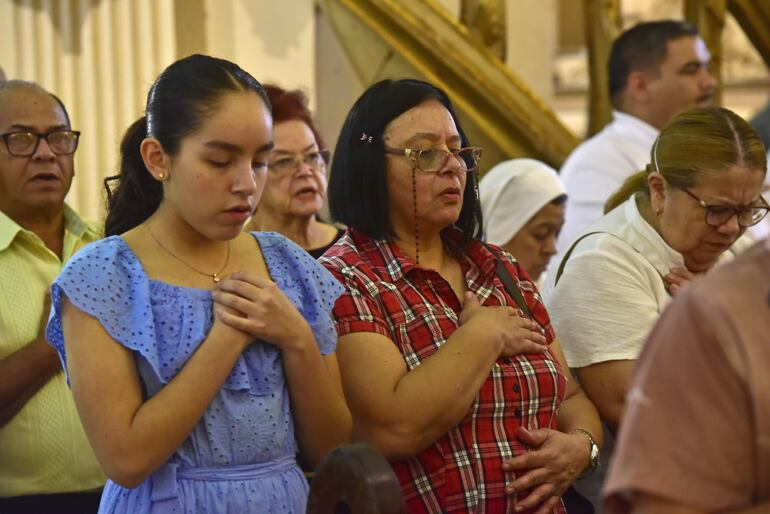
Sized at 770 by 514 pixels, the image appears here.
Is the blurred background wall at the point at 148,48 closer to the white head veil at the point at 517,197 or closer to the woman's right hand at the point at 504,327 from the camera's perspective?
the white head veil at the point at 517,197

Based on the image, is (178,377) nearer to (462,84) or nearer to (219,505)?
(219,505)

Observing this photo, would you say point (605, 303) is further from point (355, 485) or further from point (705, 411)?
point (705, 411)

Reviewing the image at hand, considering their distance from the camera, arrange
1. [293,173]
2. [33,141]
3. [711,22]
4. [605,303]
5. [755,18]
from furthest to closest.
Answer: [755,18] → [711,22] → [293,173] → [33,141] → [605,303]

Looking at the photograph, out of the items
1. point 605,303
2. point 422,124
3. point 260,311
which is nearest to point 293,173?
point 422,124

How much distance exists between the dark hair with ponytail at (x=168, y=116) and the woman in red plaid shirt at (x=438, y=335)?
0.44m

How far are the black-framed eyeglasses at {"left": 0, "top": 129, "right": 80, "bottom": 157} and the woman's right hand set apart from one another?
3.70 ft

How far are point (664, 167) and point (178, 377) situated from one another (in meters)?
1.41

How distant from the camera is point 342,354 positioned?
8.14 ft

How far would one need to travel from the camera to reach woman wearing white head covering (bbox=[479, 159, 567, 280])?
410 cm

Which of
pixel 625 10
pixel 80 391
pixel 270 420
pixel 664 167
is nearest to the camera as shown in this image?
pixel 80 391

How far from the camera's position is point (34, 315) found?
2893 mm

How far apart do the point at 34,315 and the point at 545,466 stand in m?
1.23

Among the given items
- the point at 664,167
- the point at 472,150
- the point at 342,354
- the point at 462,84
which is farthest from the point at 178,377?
the point at 462,84

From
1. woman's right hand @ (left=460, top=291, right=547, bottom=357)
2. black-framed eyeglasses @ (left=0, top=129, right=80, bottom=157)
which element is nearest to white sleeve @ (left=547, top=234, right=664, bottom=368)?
woman's right hand @ (left=460, top=291, right=547, bottom=357)
